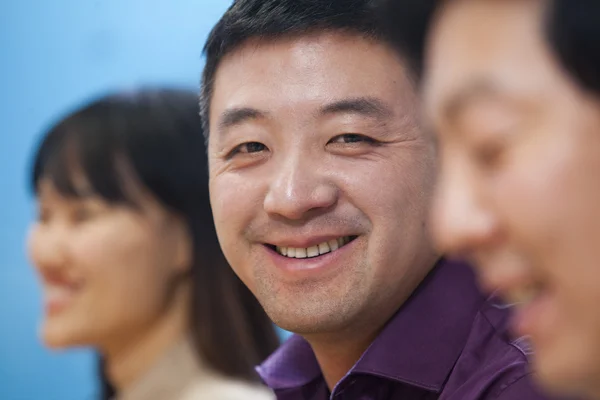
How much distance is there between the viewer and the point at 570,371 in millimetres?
619

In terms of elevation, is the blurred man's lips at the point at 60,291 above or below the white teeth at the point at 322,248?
below

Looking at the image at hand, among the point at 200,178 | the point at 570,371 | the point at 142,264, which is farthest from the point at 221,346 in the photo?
the point at 570,371

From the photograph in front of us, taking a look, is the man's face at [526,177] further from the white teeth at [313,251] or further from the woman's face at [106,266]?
the woman's face at [106,266]

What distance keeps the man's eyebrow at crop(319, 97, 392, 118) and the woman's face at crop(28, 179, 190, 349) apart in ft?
2.10

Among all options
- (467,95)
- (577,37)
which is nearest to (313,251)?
(467,95)

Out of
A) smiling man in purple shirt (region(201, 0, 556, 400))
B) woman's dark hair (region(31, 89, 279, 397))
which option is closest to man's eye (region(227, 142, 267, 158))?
smiling man in purple shirt (region(201, 0, 556, 400))

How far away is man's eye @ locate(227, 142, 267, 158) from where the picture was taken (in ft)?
4.05

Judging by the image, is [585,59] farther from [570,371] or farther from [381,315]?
[381,315]

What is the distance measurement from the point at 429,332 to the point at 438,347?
27mm

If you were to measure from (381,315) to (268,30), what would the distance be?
46 cm

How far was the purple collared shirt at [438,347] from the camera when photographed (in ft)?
3.63

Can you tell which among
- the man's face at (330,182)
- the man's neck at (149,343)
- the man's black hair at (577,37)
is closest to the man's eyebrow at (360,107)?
the man's face at (330,182)

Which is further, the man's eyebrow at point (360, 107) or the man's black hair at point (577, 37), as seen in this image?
the man's eyebrow at point (360, 107)

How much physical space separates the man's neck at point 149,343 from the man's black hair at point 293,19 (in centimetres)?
64
